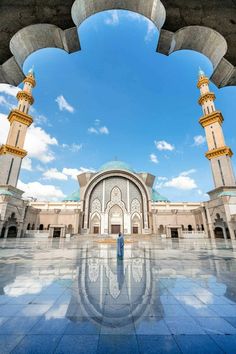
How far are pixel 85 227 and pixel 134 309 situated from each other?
103 ft

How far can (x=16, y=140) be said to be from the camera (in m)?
27.0

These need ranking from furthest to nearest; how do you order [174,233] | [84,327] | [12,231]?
[174,233] < [12,231] < [84,327]

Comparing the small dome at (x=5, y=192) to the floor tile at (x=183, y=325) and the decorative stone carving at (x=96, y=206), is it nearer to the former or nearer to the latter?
the decorative stone carving at (x=96, y=206)

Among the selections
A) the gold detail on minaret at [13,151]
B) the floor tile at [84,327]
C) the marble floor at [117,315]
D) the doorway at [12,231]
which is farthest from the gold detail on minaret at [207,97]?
the doorway at [12,231]

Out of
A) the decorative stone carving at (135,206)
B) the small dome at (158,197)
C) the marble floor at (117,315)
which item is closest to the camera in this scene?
the marble floor at (117,315)

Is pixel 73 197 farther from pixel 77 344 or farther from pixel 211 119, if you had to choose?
pixel 77 344

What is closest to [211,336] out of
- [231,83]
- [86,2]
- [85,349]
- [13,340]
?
[85,349]

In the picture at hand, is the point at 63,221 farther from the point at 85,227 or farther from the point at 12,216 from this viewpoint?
the point at 12,216

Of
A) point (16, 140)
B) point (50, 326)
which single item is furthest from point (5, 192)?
point (50, 326)

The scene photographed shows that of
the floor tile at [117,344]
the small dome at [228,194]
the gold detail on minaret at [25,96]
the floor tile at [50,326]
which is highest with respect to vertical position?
the gold detail on minaret at [25,96]

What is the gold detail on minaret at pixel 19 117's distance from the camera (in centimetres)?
2707

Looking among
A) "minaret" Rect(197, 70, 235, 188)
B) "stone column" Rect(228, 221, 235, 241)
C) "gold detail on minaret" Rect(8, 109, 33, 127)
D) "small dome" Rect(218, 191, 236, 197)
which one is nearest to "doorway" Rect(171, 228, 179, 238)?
"stone column" Rect(228, 221, 235, 241)

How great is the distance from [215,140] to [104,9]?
98.1 ft

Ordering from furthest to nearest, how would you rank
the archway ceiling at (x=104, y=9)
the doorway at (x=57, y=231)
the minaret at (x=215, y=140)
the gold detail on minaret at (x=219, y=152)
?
the gold detail on minaret at (x=219, y=152), the minaret at (x=215, y=140), the doorway at (x=57, y=231), the archway ceiling at (x=104, y=9)
